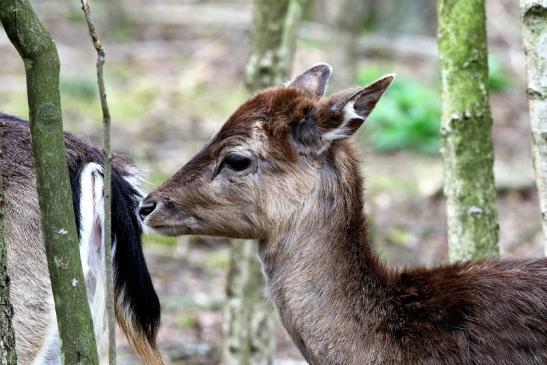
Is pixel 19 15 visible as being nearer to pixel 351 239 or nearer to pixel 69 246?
pixel 69 246

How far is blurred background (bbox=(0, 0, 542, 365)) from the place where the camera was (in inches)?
375

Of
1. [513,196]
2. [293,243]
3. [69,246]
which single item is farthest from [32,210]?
[513,196]

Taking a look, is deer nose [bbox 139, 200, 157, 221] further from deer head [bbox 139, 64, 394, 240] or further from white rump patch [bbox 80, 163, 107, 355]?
white rump patch [bbox 80, 163, 107, 355]

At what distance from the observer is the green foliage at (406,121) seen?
13.9 m

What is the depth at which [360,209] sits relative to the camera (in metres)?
4.75

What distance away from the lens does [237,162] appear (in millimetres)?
4781

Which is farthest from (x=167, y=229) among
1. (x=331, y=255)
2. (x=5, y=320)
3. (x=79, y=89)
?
(x=79, y=89)

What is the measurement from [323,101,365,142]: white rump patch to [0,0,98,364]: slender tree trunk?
Result: 146 centimetres

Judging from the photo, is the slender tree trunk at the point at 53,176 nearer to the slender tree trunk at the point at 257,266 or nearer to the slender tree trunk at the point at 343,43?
the slender tree trunk at the point at 257,266

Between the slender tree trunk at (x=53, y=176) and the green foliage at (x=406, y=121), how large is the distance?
10.5 m

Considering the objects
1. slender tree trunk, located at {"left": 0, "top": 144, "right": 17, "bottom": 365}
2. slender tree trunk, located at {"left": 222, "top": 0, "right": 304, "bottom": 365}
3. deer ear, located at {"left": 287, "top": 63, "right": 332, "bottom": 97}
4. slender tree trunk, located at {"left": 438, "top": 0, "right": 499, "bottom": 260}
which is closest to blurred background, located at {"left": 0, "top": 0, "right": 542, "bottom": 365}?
slender tree trunk, located at {"left": 438, "top": 0, "right": 499, "bottom": 260}

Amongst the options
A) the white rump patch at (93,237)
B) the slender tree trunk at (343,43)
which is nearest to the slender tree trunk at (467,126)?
the white rump patch at (93,237)

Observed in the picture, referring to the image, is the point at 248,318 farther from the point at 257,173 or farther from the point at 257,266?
the point at 257,173

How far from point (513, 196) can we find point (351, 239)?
761 cm
